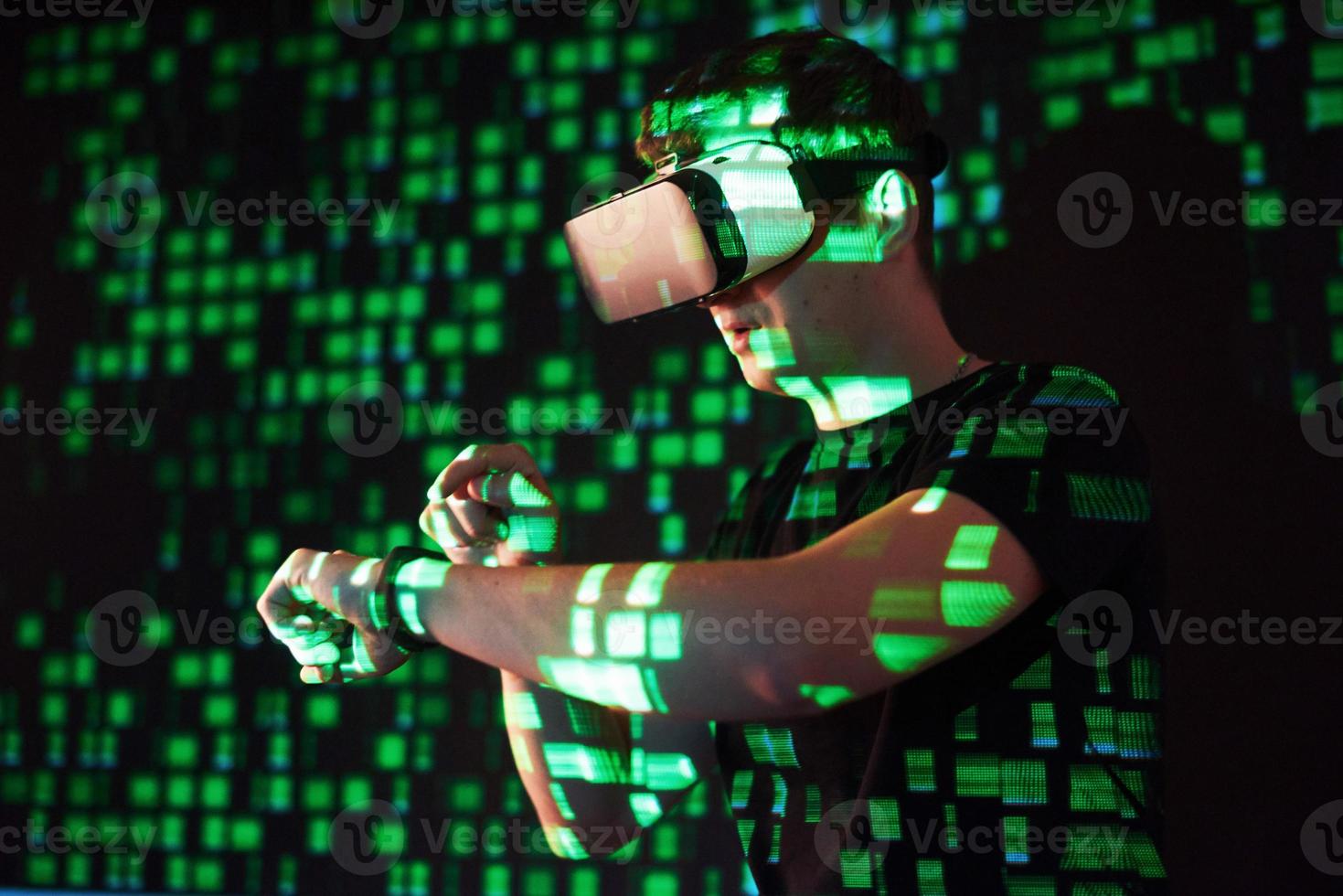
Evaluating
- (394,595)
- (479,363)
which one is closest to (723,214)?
(394,595)

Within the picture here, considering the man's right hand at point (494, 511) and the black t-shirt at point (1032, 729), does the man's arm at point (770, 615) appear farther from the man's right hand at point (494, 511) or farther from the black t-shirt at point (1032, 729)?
the man's right hand at point (494, 511)

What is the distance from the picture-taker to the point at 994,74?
169cm

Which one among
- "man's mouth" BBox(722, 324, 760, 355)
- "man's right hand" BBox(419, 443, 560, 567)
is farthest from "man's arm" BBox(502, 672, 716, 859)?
"man's mouth" BBox(722, 324, 760, 355)

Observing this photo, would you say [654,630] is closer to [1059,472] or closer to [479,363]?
[1059,472]

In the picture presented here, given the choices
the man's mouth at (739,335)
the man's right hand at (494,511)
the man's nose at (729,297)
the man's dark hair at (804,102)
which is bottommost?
the man's right hand at (494,511)

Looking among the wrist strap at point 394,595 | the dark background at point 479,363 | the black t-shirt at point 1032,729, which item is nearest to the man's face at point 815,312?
the black t-shirt at point 1032,729

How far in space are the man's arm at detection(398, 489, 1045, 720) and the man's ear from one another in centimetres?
29

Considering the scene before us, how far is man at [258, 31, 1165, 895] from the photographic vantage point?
81 centimetres

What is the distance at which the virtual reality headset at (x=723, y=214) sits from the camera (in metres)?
1.01

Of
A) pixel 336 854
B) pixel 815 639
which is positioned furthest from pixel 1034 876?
pixel 336 854

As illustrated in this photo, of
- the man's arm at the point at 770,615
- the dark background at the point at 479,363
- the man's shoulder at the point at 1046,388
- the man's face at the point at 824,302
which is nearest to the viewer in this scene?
the man's arm at the point at 770,615

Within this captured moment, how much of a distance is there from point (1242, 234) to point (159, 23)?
176cm

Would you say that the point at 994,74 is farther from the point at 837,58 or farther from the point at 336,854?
the point at 336,854

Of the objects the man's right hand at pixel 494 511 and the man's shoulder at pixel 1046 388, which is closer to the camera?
the man's shoulder at pixel 1046 388
